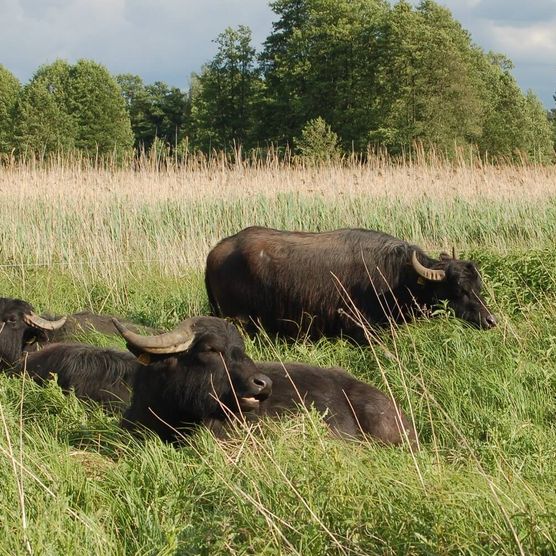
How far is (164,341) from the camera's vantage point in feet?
19.0

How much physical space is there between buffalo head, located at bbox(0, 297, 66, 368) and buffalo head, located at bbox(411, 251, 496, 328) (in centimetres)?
393

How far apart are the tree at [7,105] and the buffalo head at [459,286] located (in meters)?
43.7

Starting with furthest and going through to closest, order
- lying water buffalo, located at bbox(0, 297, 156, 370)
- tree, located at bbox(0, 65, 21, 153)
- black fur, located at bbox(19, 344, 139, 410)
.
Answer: tree, located at bbox(0, 65, 21, 153) → lying water buffalo, located at bbox(0, 297, 156, 370) → black fur, located at bbox(19, 344, 139, 410)

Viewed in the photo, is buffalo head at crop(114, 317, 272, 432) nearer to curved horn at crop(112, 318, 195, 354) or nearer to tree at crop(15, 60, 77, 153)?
curved horn at crop(112, 318, 195, 354)

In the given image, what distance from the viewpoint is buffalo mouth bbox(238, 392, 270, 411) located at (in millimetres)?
5570

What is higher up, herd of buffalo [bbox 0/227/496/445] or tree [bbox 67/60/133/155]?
tree [bbox 67/60/133/155]

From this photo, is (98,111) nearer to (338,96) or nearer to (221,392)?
(338,96)

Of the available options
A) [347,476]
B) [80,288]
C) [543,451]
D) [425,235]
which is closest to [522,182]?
[425,235]

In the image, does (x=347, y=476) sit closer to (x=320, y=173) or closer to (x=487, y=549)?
(x=487, y=549)

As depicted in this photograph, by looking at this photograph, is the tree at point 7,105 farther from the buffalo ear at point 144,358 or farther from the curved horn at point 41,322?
the buffalo ear at point 144,358

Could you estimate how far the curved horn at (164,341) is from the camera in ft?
19.0

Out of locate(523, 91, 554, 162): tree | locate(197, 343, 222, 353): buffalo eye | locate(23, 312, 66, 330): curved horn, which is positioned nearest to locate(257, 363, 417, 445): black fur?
locate(197, 343, 222, 353): buffalo eye

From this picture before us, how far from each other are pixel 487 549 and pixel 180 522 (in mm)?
1453

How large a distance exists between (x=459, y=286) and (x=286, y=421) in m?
4.16
